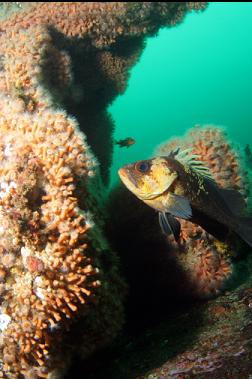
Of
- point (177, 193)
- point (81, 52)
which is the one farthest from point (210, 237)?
point (81, 52)

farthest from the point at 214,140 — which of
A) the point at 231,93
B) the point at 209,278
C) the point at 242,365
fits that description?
the point at 231,93

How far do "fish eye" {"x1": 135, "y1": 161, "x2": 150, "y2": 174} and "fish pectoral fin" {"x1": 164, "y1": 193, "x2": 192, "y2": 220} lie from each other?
0.35 metres

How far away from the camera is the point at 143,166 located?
3066 millimetres

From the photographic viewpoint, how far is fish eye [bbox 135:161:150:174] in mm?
3062

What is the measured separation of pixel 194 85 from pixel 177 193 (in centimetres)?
14601

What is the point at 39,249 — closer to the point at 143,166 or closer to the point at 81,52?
the point at 143,166

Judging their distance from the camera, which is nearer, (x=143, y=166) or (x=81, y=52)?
(x=143, y=166)

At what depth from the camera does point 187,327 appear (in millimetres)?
3574

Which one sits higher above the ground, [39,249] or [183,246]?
[39,249]

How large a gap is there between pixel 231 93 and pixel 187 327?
109m

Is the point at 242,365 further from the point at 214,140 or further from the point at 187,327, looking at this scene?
the point at 214,140

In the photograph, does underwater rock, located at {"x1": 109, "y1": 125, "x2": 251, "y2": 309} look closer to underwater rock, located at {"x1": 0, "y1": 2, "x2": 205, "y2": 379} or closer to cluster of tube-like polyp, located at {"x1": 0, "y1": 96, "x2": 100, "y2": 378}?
underwater rock, located at {"x1": 0, "y1": 2, "x2": 205, "y2": 379}

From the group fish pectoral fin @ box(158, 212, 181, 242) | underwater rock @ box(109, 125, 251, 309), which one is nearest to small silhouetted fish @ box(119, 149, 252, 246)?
fish pectoral fin @ box(158, 212, 181, 242)

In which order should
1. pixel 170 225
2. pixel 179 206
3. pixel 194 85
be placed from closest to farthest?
pixel 179 206 < pixel 170 225 < pixel 194 85
